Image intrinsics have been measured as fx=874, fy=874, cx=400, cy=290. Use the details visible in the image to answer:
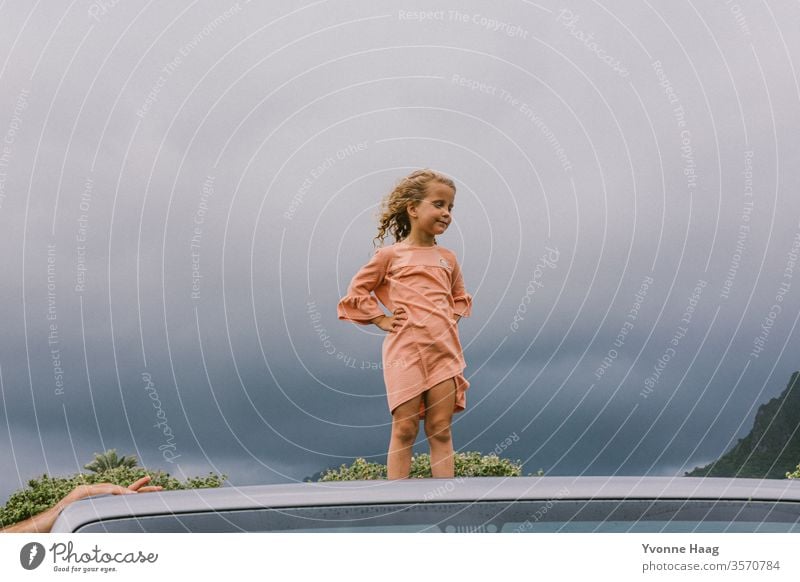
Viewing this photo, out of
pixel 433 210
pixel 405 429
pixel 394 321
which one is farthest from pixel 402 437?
pixel 433 210

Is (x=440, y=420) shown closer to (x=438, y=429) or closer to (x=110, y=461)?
(x=438, y=429)

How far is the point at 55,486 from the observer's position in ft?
56.5

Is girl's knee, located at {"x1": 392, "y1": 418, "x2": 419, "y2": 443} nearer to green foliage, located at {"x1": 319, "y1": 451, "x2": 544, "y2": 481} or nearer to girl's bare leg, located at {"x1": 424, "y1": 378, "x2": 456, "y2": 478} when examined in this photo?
girl's bare leg, located at {"x1": 424, "y1": 378, "x2": 456, "y2": 478}

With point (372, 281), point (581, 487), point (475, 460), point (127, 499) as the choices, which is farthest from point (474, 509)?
point (475, 460)

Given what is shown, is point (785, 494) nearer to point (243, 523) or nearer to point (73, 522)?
point (243, 523)

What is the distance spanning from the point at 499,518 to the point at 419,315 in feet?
11.7

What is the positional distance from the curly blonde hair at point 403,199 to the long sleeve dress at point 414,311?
1.00ft

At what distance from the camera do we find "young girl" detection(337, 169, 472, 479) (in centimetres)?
616

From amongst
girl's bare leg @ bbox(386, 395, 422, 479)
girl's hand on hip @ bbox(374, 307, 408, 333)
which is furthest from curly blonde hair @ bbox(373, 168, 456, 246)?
girl's bare leg @ bbox(386, 395, 422, 479)

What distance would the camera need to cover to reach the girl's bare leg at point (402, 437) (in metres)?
6.02

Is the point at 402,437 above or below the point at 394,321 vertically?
below

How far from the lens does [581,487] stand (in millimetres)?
2895

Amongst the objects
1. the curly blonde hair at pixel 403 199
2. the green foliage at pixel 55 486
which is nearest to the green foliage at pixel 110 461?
the green foliage at pixel 55 486

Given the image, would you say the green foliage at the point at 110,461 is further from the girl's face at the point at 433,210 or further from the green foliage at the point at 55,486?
the girl's face at the point at 433,210
